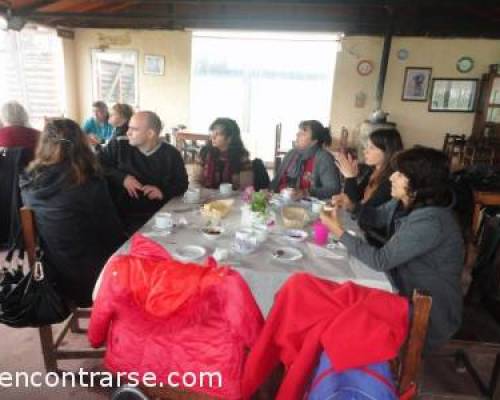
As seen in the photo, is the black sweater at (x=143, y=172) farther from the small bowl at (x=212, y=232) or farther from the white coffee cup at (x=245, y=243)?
the white coffee cup at (x=245, y=243)

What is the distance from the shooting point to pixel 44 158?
1.77m

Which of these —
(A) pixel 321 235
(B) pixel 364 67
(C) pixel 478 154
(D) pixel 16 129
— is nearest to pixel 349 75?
(B) pixel 364 67

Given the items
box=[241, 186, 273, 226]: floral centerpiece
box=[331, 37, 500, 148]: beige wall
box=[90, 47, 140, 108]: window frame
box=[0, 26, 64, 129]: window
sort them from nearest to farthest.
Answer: box=[241, 186, 273, 226]: floral centerpiece → box=[0, 26, 64, 129]: window → box=[331, 37, 500, 148]: beige wall → box=[90, 47, 140, 108]: window frame

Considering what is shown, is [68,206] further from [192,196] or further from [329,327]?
[329,327]

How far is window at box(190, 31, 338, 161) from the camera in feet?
21.6

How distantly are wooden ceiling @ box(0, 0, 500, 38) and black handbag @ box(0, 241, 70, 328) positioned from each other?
507cm

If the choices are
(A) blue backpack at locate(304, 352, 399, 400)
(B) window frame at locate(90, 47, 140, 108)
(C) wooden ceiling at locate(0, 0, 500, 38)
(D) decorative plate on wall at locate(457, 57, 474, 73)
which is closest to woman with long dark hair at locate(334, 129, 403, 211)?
(A) blue backpack at locate(304, 352, 399, 400)

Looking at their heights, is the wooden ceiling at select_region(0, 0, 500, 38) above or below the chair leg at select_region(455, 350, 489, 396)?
above

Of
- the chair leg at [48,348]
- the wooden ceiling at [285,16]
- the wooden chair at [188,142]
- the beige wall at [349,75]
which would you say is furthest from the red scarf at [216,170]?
the beige wall at [349,75]

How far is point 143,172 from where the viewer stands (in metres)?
2.48

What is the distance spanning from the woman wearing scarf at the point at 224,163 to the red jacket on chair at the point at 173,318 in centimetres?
174

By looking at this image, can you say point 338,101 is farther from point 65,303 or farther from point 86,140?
point 65,303

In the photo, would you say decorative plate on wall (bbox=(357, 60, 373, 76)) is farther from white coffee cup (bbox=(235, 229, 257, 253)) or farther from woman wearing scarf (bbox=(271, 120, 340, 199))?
white coffee cup (bbox=(235, 229, 257, 253))

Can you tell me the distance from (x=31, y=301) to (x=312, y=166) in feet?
6.20
